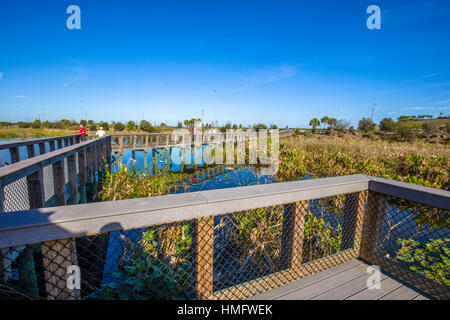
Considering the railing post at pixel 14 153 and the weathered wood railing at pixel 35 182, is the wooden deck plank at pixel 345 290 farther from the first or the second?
the railing post at pixel 14 153

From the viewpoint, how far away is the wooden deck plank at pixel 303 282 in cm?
181

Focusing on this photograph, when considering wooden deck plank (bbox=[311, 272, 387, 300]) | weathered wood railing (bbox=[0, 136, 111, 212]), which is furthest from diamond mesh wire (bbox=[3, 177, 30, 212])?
wooden deck plank (bbox=[311, 272, 387, 300])

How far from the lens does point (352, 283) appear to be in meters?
1.97

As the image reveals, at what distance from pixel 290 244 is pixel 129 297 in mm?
1297

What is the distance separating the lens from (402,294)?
183 cm

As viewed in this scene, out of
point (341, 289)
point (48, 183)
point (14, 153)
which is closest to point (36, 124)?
point (14, 153)

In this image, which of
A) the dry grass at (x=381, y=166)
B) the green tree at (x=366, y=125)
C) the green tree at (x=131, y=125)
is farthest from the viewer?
the green tree at (x=131, y=125)

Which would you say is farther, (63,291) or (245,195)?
(245,195)

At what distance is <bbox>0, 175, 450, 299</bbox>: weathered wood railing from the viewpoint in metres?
0.99

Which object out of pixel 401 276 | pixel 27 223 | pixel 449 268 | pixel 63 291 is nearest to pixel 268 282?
pixel 401 276

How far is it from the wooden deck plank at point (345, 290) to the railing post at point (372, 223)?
270mm

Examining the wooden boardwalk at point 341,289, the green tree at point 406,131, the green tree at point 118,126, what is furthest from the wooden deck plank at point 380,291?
the green tree at point 118,126

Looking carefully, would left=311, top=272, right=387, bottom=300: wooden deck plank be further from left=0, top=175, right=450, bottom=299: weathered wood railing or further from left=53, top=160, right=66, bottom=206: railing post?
left=53, top=160, right=66, bottom=206: railing post

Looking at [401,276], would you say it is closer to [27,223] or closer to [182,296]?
[182,296]
